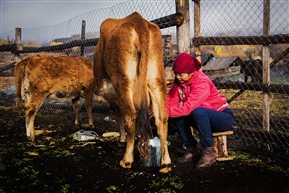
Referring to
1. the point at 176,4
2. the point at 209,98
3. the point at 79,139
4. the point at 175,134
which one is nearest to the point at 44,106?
the point at 79,139

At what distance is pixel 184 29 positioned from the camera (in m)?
4.51

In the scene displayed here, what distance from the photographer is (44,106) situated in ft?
31.4

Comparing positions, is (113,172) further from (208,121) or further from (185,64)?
(185,64)

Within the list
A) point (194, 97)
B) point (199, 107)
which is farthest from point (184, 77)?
point (199, 107)

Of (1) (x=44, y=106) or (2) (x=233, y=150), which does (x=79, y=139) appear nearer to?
(2) (x=233, y=150)

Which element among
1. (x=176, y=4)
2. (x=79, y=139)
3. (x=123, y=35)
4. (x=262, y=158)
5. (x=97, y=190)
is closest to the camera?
(x=97, y=190)

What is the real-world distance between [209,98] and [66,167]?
85.6 inches

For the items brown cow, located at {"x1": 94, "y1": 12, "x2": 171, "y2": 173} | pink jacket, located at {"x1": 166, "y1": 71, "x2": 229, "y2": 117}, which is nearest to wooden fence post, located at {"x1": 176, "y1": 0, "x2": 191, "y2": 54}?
pink jacket, located at {"x1": 166, "y1": 71, "x2": 229, "y2": 117}

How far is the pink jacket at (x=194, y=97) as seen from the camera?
352 centimetres

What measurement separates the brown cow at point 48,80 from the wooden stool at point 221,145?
3.39 m

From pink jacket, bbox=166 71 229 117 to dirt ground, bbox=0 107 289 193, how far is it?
0.75 m

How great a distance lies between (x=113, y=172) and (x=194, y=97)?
1.43 metres

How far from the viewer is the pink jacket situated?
3.52 meters

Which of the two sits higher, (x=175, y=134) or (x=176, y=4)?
(x=176, y=4)
